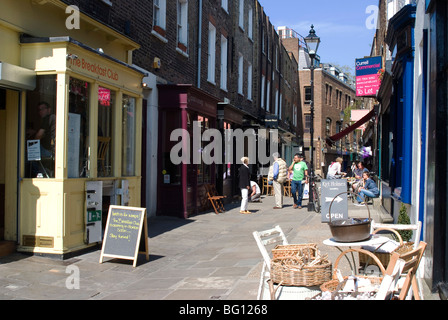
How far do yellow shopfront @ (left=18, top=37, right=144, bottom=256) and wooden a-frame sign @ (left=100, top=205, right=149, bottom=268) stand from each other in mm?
631

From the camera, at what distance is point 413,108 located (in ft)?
26.4

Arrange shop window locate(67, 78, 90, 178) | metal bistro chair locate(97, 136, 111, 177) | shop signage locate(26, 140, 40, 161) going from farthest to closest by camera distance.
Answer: metal bistro chair locate(97, 136, 111, 177)
shop window locate(67, 78, 90, 178)
shop signage locate(26, 140, 40, 161)

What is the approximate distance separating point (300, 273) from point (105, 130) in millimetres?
5944

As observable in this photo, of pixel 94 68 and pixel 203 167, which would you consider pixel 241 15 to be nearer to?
pixel 203 167

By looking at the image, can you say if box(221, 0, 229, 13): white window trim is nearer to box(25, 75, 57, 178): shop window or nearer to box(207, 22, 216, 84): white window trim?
box(207, 22, 216, 84): white window trim

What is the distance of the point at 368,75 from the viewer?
17.4 meters

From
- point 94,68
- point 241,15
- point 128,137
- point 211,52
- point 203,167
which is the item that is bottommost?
point 203,167

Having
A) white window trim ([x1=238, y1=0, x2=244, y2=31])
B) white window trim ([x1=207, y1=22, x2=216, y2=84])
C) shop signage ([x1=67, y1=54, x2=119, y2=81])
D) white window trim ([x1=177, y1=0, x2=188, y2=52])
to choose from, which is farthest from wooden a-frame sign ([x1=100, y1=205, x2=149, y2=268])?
white window trim ([x1=238, y1=0, x2=244, y2=31])

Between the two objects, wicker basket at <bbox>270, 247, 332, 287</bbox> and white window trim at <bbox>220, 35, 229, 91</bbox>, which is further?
white window trim at <bbox>220, 35, 229, 91</bbox>

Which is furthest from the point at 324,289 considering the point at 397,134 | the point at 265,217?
the point at 265,217

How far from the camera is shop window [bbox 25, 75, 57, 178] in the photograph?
24.9 ft

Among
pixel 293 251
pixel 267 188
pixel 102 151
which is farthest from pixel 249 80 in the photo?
pixel 293 251

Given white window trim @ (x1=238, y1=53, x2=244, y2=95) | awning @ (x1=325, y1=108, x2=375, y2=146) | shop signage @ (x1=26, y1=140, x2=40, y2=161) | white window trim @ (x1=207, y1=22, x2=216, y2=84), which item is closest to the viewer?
shop signage @ (x1=26, y1=140, x2=40, y2=161)
